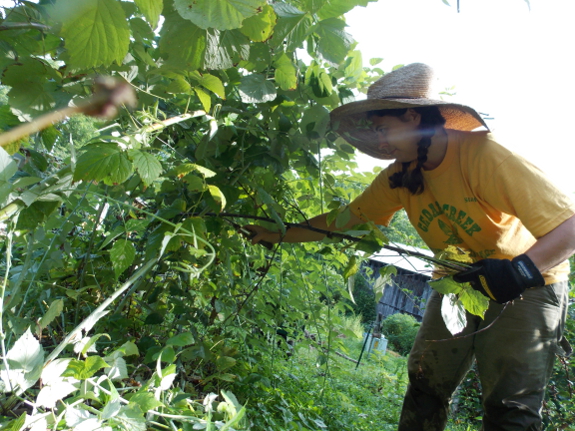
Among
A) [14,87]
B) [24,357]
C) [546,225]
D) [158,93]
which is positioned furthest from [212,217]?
[546,225]

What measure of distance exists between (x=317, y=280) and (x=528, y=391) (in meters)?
1.06

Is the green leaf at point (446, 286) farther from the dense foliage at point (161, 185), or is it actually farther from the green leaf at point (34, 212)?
the green leaf at point (34, 212)

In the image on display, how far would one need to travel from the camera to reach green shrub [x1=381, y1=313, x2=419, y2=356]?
12.7m

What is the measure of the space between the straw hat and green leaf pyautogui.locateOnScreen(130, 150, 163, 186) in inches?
35.5

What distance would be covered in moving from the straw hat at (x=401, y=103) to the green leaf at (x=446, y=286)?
670mm

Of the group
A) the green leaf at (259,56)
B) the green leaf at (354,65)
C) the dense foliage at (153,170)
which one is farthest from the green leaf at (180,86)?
the green leaf at (354,65)

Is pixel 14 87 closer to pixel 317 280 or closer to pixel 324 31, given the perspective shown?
pixel 324 31

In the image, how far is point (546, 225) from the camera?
136 cm

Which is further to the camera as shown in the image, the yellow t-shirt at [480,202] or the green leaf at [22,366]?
the yellow t-shirt at [480,202]

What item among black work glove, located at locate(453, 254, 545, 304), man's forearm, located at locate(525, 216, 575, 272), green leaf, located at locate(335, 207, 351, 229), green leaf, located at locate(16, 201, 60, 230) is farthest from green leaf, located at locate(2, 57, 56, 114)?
man's forearm, located at locate(525, 216, 575, 272)

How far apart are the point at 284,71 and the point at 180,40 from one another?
527 millimetres

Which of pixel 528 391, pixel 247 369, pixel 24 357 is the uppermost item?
pixel 24 357

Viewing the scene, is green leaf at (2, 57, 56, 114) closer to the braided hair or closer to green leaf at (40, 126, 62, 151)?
green leaf at (40, 126, 62, 151)

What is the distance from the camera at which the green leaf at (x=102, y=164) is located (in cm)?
67
